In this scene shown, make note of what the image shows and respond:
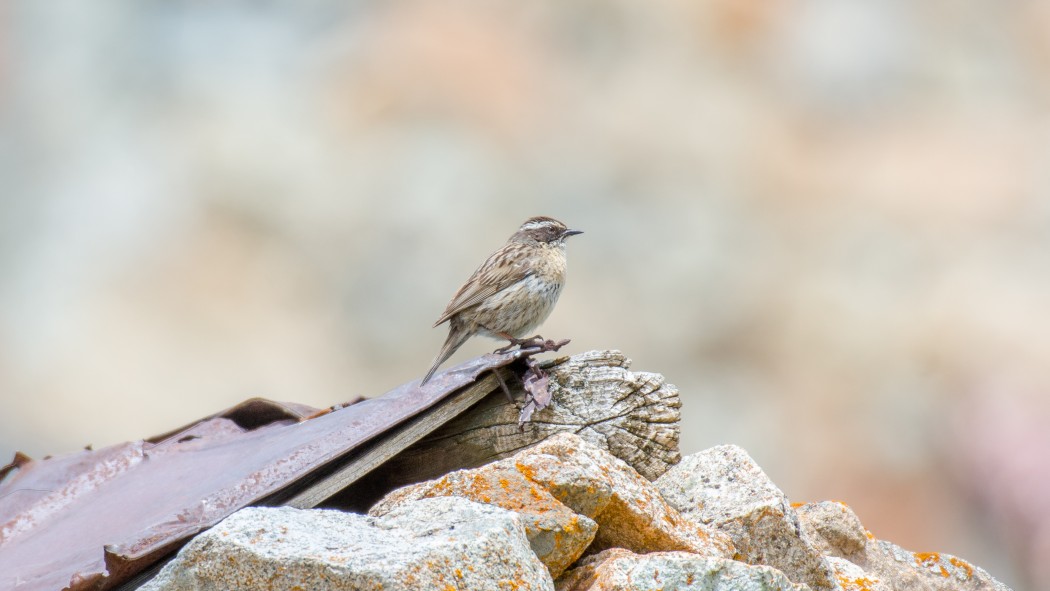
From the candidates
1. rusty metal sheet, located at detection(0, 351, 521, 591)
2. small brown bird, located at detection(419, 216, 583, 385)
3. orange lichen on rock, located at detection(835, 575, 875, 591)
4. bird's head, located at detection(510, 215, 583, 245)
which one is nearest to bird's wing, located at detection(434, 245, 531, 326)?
small brown bird, located at detection(419, 216, 583, 385)

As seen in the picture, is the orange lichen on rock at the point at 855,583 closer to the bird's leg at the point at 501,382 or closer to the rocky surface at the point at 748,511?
the rocky surface at the point at 748,511

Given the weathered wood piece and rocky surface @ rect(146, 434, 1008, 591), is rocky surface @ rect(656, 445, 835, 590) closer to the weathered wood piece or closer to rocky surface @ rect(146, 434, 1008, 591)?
rocky surface @ rect(146, 434, 1008, 591)

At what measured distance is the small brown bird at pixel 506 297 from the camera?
7.95 m

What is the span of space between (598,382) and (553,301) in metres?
3.22

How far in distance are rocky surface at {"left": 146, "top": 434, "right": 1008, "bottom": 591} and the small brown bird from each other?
9.81 feet

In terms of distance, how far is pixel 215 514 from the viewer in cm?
438

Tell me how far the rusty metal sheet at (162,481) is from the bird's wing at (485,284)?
2088 millimetres

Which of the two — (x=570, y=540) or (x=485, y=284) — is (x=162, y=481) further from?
(x=485, y=284)

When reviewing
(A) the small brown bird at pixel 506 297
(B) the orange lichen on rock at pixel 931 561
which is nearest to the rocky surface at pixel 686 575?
(B) the orange lichen on rock at pixel 931 561

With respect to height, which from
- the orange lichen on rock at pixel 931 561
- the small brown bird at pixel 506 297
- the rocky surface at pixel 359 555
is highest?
the small brown bird at pixel 506 297

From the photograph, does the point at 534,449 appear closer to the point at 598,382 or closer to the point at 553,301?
the point at 598,382

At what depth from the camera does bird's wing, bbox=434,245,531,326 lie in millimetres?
7941

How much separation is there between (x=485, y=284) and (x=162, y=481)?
3043 millimetres

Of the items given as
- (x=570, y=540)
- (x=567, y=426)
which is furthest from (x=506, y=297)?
(x=570, y=540)
